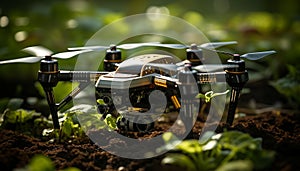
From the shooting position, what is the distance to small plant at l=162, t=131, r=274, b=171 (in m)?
1.05

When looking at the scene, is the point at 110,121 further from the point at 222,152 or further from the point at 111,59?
the point at 222,152

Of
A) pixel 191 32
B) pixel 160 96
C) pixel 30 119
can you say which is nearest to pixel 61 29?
pixel 191 32

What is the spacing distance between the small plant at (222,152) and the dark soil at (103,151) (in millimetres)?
41

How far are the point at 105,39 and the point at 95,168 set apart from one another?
147cm

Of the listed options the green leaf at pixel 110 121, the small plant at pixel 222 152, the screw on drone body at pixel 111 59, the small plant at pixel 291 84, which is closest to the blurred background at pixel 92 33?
the small plant at pixel 291 84

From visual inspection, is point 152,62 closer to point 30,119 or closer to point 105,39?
point 30,119

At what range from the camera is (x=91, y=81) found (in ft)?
4.53

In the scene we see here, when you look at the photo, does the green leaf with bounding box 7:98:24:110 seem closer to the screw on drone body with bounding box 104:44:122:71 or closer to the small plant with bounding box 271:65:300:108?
the screw on drone body with bounding box 104:44:122:71

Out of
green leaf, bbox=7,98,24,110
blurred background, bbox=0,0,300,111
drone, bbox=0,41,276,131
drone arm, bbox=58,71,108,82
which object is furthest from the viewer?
blurred background, bbox=0,0,300,111

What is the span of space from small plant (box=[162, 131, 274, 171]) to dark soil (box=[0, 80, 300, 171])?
4 cm

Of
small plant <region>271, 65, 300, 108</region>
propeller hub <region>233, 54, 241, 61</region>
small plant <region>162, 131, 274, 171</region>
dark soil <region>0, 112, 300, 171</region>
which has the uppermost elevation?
propeller hub <region>233, 54, 241, 61</region>

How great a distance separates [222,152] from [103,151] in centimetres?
32

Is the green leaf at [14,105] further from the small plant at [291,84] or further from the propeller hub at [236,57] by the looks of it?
the small plant at [291,84]

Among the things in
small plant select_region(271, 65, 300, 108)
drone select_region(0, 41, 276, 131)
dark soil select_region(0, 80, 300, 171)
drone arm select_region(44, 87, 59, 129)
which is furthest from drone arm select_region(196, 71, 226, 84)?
small plant select_region(271, 65, 300, 108)
